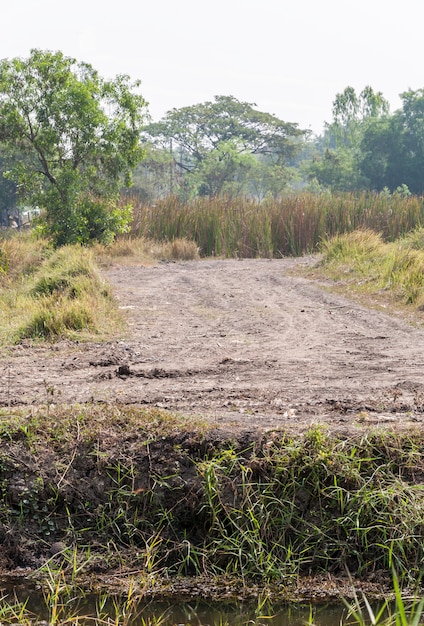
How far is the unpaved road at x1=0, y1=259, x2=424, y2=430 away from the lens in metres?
5.40

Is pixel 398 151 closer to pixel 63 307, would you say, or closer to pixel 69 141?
pixel 69 141

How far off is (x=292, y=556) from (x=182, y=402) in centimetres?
177

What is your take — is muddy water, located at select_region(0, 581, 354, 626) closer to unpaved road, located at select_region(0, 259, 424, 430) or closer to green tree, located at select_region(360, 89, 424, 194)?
unpaved road, located at select_region(0, 259, 424, 430)

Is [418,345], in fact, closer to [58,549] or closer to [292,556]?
[292,556]

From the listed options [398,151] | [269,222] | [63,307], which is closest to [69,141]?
[269,222]

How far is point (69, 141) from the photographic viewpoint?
17.3m

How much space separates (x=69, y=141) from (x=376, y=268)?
8.03 m

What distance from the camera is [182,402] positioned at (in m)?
5.55

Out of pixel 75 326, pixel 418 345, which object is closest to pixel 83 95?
pixel 75 326

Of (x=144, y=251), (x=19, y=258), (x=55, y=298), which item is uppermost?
(x=19, y=258)

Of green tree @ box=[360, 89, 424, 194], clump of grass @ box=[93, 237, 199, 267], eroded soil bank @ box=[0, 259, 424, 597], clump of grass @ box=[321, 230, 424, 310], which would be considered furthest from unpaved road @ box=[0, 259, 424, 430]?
green tree @ box=[360, 89, 424, 194]

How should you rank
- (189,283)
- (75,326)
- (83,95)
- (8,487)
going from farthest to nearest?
1. (83,95)
2. (189,283)
3. (75,326)
4. (8,487)

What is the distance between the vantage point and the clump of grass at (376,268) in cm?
1117

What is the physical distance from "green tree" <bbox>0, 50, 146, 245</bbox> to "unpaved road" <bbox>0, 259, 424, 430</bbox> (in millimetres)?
6213
